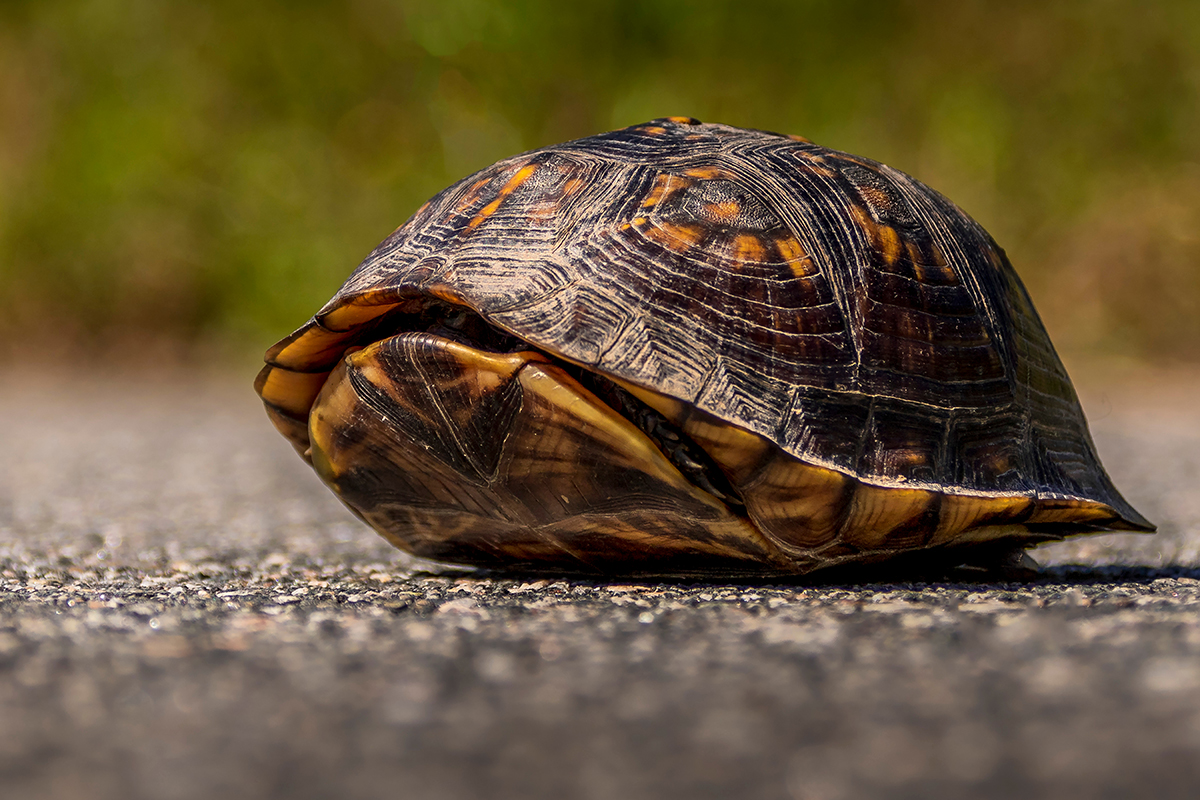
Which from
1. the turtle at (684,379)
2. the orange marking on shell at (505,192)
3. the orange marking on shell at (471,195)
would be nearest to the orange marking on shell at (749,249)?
the turtle at (684,379)

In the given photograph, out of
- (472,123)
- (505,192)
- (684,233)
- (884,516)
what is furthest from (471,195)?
(472,123)

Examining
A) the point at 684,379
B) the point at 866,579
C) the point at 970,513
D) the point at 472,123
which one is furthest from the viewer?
the point at 472,123

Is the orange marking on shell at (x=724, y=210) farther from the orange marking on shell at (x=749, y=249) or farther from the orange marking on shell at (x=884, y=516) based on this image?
the orange marking on shell at (x=884, y=516)

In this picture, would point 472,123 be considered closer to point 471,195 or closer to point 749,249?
point 471,195

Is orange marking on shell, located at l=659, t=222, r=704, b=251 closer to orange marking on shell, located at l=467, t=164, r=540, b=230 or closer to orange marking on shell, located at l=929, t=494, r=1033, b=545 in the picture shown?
orange marking on shell, located at l=467, t=164, r=540, b=230

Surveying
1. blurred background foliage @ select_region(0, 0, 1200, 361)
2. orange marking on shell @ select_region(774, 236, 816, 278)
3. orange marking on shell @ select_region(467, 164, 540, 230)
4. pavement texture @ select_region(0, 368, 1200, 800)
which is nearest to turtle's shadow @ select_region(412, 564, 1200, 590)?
pavement texture @ select_region(0, 368, 1200, 800)

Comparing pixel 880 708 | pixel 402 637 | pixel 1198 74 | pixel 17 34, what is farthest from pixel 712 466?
pixel 17 34

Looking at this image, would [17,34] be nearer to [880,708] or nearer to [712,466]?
[712,466]

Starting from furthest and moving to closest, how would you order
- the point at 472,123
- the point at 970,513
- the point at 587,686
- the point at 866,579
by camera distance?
the point at 472,123 < the point at 866,579 < the point at 970,513 < the point at 587,686
